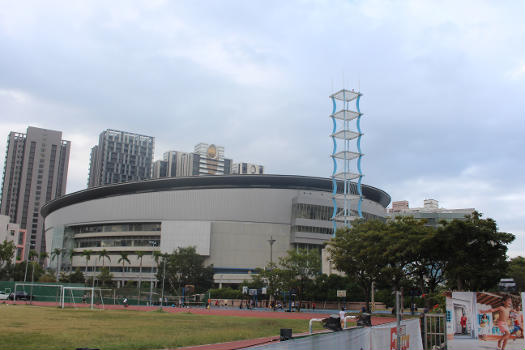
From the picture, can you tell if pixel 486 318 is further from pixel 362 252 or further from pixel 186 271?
pixel 186 271

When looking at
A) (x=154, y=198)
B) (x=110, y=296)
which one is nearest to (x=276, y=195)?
(x=154, y=198)

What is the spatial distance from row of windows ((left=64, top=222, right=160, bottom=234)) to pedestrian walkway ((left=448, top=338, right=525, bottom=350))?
104265 mm

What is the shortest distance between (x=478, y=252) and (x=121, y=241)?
102444 millimetres

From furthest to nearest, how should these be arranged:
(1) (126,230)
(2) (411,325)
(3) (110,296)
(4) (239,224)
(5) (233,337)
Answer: (1) (126,230) → (4) (239,224) → (3) (110,296) → (5) (233,337) → (2) (411,325)

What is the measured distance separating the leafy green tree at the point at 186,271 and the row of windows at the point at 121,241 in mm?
16683

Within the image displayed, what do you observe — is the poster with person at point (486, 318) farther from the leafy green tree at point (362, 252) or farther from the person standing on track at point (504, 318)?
the leafy green tree at point (362, 252)

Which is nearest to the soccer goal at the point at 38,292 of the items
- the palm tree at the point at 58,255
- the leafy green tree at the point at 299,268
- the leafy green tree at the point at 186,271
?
the leafy green tree at the point at 299,268

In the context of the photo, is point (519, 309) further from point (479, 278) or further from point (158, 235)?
point (158, 235)

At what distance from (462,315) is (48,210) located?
151 meters

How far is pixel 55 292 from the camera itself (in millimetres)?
66062

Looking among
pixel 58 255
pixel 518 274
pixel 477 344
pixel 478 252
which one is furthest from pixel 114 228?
pixel 477 344

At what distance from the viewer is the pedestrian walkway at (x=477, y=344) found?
65.2 feet

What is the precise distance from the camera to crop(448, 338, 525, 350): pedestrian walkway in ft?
65.2

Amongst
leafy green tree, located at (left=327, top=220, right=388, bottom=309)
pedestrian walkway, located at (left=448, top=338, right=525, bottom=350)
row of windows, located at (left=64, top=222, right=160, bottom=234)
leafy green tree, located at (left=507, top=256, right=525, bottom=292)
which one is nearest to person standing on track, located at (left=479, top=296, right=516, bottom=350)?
pedestrian walkway, located at (left=448, top=338, right=525, bottom=350)
